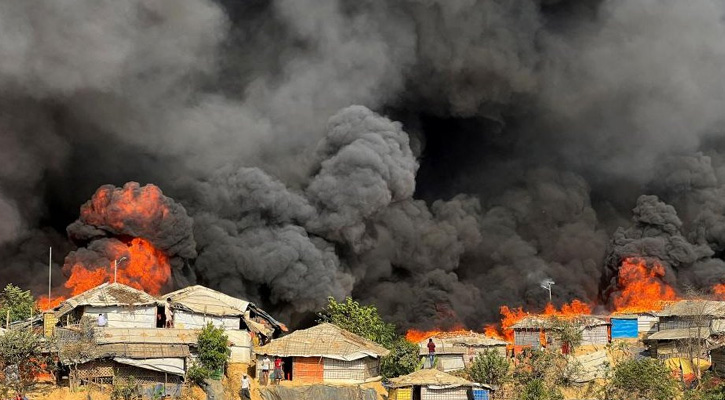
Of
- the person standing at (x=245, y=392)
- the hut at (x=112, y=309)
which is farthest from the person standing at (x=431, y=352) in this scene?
the hut at (x=112, y=309)

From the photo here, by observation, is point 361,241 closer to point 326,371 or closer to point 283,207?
point 283,207

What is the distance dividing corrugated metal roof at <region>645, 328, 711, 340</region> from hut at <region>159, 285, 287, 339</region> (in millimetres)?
20676

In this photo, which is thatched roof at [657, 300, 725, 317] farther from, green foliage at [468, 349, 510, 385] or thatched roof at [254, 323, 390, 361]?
thatched roof at [254, 323, 390, 361]

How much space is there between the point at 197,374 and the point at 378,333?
15.1 meters

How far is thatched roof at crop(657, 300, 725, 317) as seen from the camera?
63.0 m

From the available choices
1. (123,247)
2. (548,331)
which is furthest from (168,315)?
(548,331)

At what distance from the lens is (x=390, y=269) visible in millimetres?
80438

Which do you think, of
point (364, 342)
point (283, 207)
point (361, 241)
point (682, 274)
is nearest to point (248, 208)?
point (283, 207)

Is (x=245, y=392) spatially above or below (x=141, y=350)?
below

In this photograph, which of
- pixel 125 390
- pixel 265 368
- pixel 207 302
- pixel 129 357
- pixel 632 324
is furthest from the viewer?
pixel 632 324

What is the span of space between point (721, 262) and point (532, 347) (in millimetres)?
21920

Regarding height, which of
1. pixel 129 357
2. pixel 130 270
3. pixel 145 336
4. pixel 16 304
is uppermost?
pixel 130 270

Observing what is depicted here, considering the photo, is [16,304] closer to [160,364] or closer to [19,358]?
[19,358]

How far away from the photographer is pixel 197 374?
4909cm
